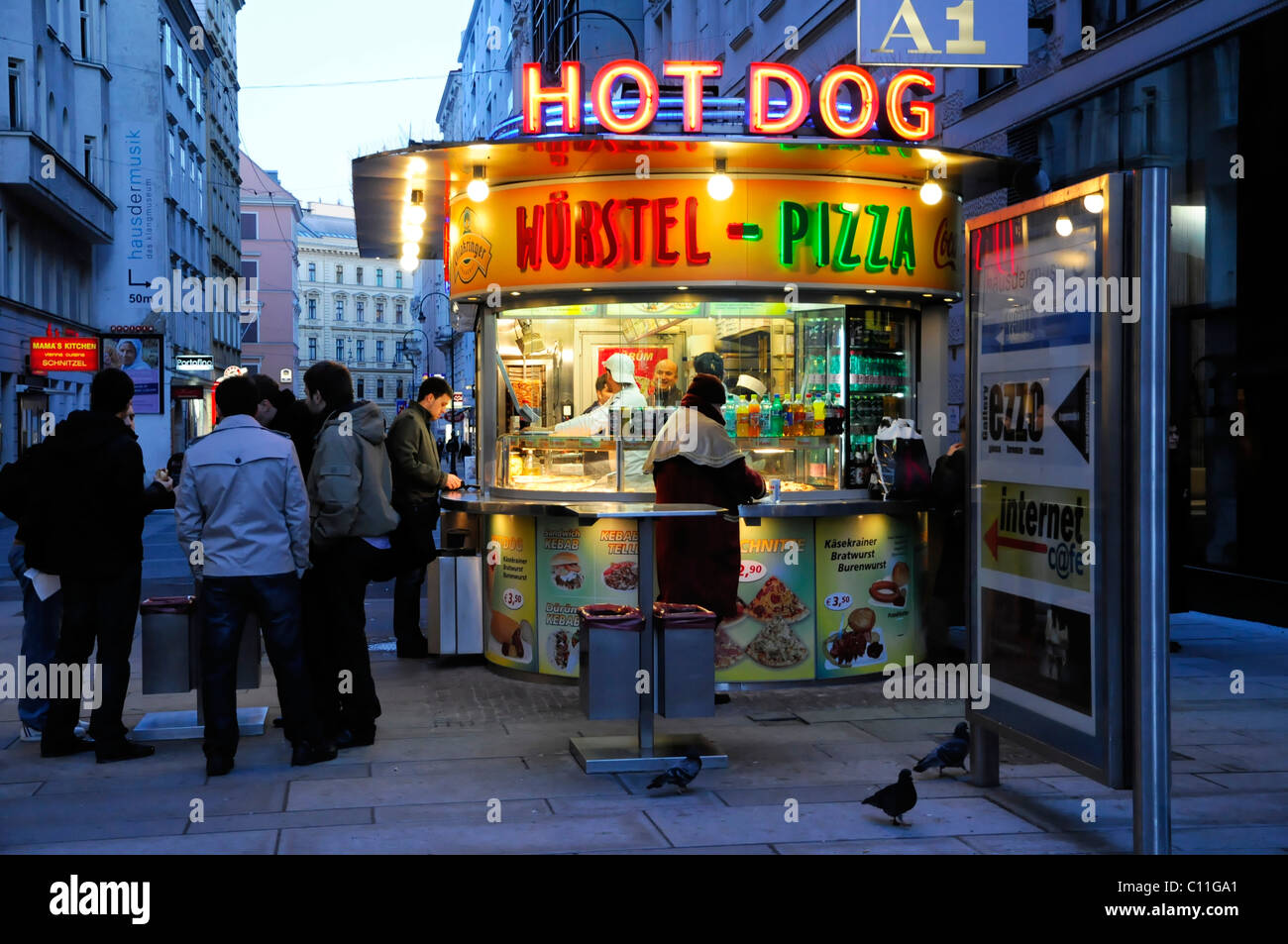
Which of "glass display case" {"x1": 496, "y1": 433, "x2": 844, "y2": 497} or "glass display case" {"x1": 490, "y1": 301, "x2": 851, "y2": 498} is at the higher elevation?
"glass display case" {"x1": 490, "y1": 301, "x2": 851, "y2": 498}

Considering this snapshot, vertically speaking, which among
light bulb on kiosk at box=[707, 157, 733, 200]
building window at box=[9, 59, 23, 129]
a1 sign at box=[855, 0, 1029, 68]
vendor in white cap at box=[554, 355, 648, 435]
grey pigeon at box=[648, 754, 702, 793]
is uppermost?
building window at box=[9, 59, 23, 129]

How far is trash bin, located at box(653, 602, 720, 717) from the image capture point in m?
6.66

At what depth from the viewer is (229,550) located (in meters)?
6.50

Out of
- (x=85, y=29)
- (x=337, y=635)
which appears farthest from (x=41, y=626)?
(x=85, y=29)

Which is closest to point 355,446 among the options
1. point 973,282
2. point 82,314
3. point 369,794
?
point 369,794

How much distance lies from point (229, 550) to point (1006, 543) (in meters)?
3.63

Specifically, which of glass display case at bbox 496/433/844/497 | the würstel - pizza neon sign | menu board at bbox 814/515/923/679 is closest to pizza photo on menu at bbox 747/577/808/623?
menu board at bbox 814/515/923/679

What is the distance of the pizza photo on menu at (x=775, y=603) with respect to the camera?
8695 millimetres

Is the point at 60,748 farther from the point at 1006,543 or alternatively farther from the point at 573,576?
the point at 1006,543

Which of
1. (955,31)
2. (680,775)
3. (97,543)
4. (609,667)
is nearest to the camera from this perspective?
(680,775)

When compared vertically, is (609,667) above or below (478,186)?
below

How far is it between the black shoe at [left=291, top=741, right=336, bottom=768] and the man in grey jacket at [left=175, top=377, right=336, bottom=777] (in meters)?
0.23

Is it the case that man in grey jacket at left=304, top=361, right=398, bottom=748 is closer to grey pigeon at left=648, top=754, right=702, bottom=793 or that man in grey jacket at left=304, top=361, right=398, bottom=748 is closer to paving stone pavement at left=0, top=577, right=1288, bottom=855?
paving stone pavement at left=0, top=577, right=1288, bottom=855
